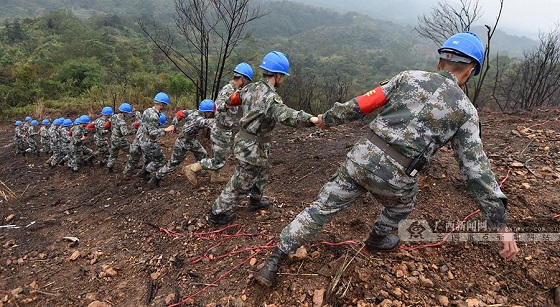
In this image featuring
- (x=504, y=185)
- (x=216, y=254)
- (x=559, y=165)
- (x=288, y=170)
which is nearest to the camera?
(x=216, y=254)

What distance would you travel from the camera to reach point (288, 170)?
496 centimetres

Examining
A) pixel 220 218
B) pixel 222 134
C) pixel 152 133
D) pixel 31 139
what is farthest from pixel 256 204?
pixel 31 139

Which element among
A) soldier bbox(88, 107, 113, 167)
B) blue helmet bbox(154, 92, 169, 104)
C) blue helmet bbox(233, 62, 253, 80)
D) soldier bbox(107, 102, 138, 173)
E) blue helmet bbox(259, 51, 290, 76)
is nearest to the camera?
blue helmet bbox(259, 51, 290, 76)

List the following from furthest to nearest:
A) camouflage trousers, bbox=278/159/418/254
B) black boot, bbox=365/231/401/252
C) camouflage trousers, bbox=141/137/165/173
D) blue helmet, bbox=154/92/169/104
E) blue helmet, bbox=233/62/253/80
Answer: camouflage trousers, bbox=141/137/165/173 → blue helmet, bbox=154/92/169/104 → blue helmet, bbox=233/62/253/80 → black boot, bbox=365/231/401/252 → camouflage trousers, bbox=278/159/418/254

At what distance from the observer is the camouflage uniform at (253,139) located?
9.36 feet

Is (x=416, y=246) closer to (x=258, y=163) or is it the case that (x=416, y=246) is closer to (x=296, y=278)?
(x=296, y=278)

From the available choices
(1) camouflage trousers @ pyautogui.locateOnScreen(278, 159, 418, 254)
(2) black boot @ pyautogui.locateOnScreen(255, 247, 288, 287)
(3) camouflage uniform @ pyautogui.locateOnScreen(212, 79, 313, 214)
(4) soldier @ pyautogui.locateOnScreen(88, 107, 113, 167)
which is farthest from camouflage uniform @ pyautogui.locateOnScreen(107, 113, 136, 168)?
(1) camouflage trousers @ pyautogui.locateOnScreen(278, 159, 418, 254)

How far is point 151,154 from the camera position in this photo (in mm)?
5469

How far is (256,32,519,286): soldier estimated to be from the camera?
187cm

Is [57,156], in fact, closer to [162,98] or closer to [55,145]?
[55,145]

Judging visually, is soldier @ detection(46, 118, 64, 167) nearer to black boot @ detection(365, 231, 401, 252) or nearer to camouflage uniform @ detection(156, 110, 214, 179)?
camouflage uniform @ detection(156, 110, 214, 179)

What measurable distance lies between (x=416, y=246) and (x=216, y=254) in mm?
1715

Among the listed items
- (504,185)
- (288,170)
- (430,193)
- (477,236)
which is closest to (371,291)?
(477,236)

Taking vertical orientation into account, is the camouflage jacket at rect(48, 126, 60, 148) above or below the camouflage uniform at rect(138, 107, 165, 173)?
below
